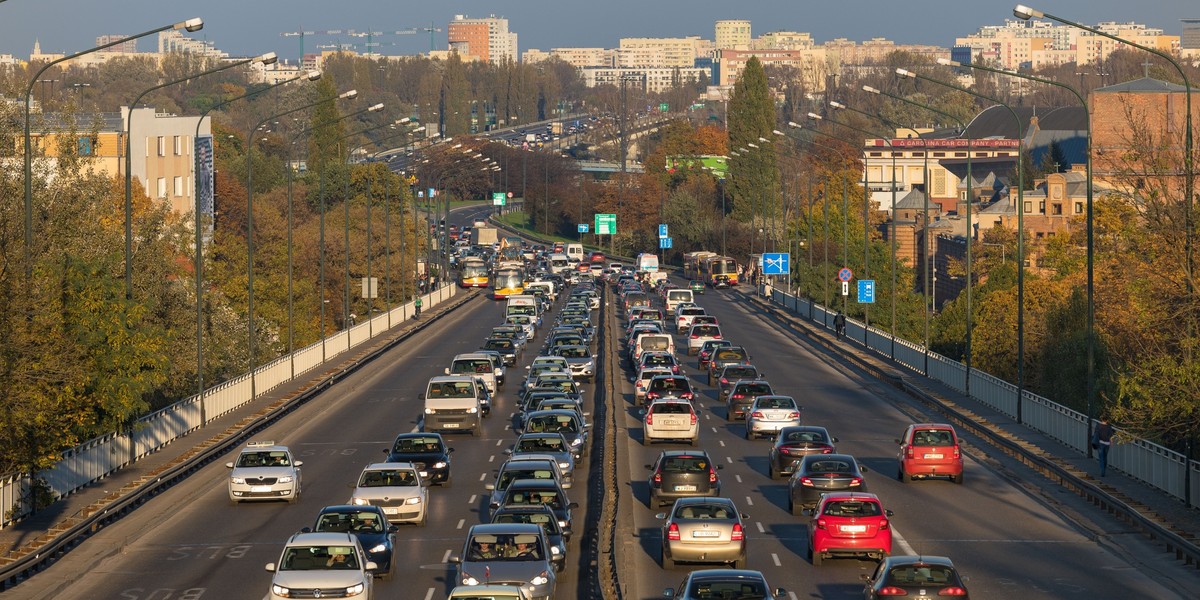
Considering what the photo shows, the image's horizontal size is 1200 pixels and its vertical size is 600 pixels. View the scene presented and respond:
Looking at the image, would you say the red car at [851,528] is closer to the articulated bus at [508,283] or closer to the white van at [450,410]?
the white van at [450,410]

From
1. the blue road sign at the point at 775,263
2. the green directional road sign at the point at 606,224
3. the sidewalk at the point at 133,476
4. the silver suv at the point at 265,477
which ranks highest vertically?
the green directional road sign at the point at 606,224

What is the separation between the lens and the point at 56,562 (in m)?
28.3

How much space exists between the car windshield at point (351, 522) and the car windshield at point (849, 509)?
7.07 meters

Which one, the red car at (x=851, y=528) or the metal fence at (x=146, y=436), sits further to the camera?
the metal fence at (x=146, y=436)

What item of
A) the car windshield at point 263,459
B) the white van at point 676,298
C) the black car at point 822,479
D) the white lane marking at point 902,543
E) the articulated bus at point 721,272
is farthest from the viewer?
the articulated bus at point 721,272

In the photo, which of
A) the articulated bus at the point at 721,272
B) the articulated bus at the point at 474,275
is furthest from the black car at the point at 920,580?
the articulated bus at the point at 474,275

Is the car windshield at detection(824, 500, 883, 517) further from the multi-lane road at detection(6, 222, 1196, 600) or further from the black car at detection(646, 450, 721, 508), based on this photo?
the black car at detection(646, 450, 721, 508)

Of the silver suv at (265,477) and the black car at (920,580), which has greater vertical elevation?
the black car at (920,580)

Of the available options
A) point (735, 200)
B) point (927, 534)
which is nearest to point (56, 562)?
point (927, 534)

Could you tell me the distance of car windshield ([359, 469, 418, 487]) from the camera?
105ft

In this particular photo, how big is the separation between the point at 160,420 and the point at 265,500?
9.11m

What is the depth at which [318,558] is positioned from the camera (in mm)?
23328

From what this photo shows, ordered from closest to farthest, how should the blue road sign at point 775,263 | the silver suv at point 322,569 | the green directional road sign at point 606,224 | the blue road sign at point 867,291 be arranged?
the silver suv at point 322,569, the blue road sign at point 867,291, the blue road sign at point 775,263, the green directional road sign at point 606,224

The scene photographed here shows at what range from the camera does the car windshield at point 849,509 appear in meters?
26.8
